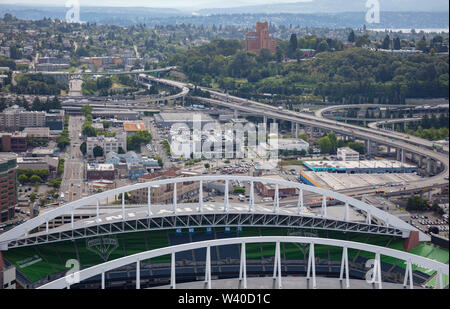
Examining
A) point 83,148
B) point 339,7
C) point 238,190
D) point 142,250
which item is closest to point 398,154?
point 238,190

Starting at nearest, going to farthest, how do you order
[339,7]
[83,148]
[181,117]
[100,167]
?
[100,167] < [83,148] < [181,117] < [339,7]

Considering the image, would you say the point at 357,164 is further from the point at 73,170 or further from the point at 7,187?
the point at 7,187

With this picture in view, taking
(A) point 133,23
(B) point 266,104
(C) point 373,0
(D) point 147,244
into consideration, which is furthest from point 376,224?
(A) point 133,23

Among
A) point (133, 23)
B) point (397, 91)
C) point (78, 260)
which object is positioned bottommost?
point (78, 260)

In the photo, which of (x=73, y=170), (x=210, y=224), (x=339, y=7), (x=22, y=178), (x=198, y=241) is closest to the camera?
(x=198, y=241)

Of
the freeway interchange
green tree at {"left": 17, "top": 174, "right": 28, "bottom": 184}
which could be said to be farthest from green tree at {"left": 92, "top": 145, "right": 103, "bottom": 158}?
the freeway interchange

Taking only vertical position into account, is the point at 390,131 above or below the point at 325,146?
above

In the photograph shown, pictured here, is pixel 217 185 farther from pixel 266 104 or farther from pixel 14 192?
pixel 266 104

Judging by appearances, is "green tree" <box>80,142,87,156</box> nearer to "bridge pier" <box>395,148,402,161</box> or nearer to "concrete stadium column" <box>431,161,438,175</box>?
"bridge pier" <box>395,148,402,161</box>
